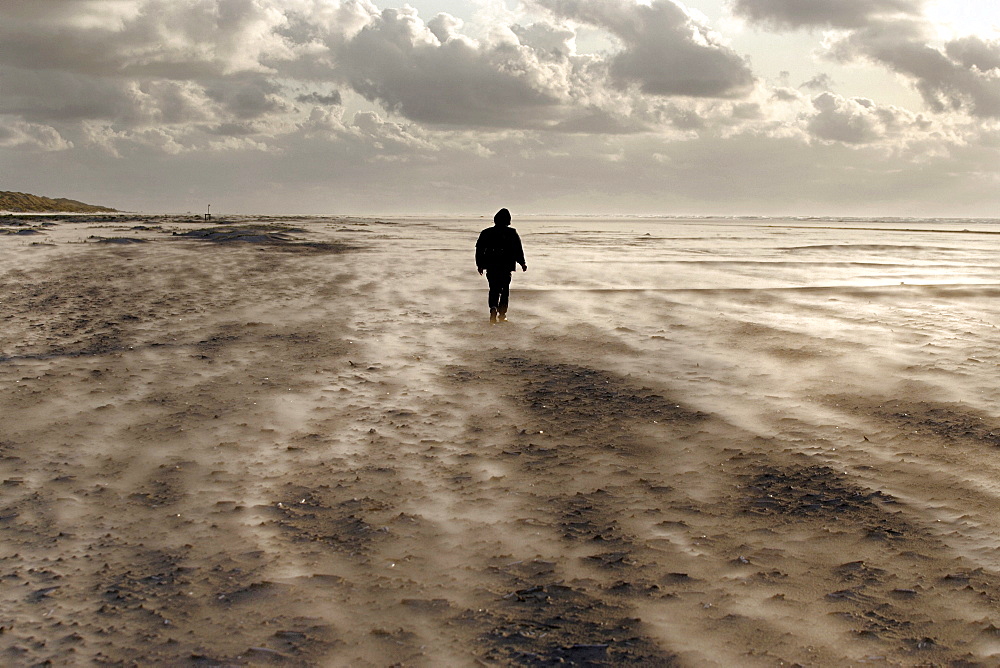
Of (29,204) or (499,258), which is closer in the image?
(499,258)

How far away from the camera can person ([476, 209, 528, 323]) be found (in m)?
12.2

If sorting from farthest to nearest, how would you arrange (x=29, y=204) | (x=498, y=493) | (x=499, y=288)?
(x=29, y=204)
(x=499, y=288)
(x=498, y=493)

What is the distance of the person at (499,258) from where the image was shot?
40.1ft

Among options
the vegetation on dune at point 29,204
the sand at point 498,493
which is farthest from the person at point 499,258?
the vegetation on dune at point 29,204

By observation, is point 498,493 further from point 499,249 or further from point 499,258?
point 499,249

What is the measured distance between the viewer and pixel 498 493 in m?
5.14

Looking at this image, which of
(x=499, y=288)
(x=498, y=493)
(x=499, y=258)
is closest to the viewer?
(x=498, y=493)

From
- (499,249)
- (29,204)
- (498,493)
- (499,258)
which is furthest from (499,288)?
(29,204)

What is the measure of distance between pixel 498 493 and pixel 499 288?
727cm

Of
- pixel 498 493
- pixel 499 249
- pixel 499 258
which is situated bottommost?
pixel 498 493

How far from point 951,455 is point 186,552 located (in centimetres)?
552

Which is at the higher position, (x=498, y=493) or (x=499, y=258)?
(x=499, y=258)

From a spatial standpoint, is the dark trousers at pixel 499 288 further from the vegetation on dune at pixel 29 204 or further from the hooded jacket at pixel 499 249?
the vegetation on dune at pixel 29 204

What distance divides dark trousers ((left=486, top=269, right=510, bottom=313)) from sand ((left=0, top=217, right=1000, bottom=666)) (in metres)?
0.97
